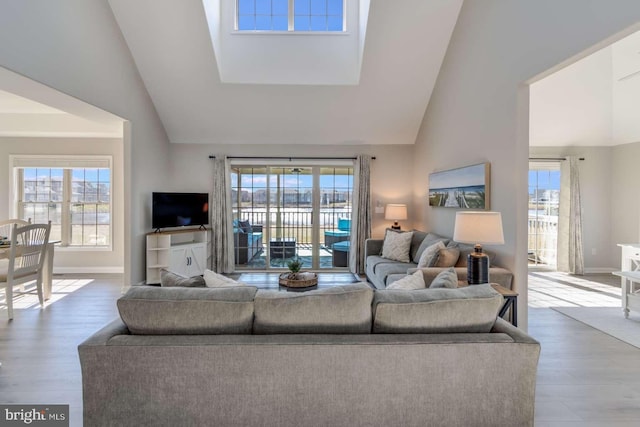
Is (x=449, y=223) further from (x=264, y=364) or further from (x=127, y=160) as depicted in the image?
(x=127, y=160)

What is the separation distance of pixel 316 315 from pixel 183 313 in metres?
0.71

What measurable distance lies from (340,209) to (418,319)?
4.80 metres

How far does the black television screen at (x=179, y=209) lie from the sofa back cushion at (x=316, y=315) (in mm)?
4382

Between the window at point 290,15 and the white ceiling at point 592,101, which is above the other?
the window at point 290,15

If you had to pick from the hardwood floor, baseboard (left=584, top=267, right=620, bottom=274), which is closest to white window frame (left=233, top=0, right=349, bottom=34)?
the hardwood floor

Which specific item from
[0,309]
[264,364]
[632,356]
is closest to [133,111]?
[0,309]

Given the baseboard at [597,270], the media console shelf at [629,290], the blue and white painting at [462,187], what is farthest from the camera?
the baseboard at [597,270]

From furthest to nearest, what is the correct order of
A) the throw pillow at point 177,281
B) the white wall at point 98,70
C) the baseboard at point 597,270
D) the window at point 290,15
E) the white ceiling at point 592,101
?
the baseboard at point 597,270, the window at point 290,15, the white ceiling at point 592,101, the white wall at point 98,70, the throw pillow at point 177,281

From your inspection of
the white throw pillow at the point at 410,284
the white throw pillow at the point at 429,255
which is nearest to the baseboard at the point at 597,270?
the white throw pillow at the point at 429,255

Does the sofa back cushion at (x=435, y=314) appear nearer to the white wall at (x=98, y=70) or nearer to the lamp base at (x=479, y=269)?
the lamp base at (x=479, y=269)

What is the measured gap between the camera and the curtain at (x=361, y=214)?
6.25m

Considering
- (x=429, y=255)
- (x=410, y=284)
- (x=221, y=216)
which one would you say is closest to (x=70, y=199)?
(x=221, y=216)

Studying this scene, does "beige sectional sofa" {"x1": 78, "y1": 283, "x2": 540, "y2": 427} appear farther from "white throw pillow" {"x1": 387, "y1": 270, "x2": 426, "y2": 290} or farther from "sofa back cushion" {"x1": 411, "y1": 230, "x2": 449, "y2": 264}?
"sofa back cushion" {"x1": 411, "y1": 230, "x2": 449, "y2": 264}

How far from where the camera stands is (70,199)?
6.36 metres
